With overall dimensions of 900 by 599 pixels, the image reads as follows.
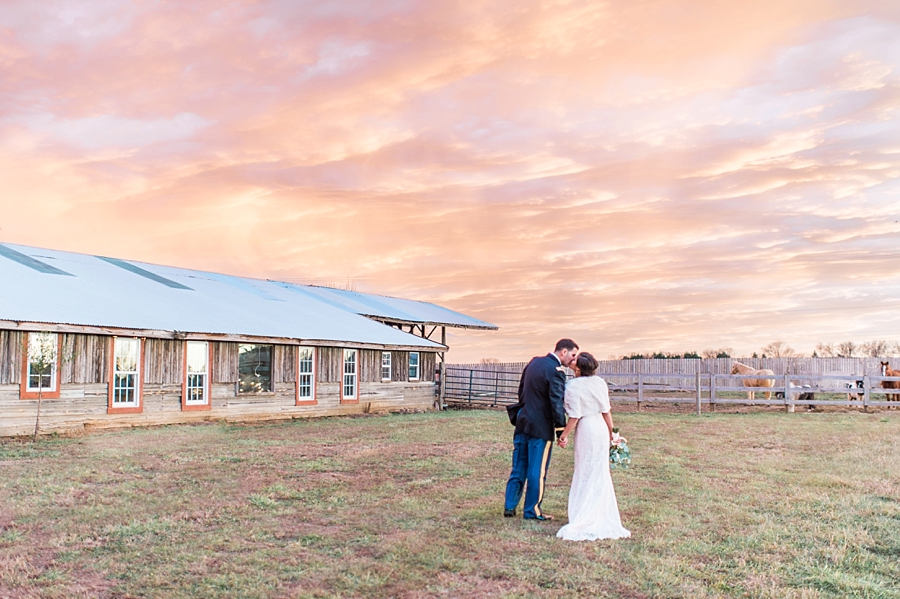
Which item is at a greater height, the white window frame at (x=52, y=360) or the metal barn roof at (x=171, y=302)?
the metal barn roof at (x=171, y=302)

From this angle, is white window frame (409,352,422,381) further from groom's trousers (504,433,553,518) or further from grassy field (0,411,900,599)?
groom's trousers (504,433,553,518)

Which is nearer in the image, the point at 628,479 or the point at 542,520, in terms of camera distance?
the point at 542,520

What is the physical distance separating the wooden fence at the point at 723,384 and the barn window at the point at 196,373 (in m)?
11.0

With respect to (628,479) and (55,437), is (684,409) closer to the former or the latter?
(628,479)

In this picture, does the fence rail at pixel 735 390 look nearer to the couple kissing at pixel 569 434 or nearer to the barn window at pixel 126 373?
the barn window at pixel 126 373

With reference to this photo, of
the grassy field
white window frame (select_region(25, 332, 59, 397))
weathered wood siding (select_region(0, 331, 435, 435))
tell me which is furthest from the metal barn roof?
the grassy field

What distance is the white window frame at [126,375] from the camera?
19891 millimetres

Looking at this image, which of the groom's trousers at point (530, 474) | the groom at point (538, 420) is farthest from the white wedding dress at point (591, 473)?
the groom's trousers at point (530, 474)

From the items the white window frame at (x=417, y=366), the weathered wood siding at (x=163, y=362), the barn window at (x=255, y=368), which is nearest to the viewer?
the weathered wood siding at (x=163, y=362)

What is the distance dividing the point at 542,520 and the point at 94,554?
465cm

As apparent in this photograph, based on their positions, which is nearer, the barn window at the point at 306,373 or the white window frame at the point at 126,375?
the white window frame at the point at 126,375

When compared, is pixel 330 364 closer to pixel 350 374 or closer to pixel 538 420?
pixel 350 374

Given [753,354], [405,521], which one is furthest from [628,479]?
[753,354]

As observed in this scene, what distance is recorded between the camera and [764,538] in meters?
7.93
